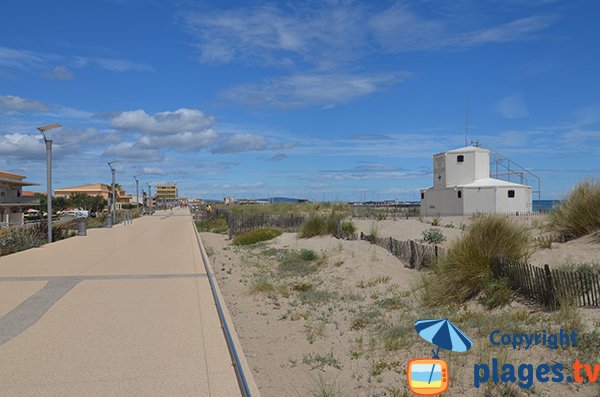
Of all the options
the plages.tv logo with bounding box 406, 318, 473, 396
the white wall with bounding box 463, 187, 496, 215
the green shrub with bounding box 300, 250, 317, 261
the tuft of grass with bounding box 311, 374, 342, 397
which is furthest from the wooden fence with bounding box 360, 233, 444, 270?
the white wall with bounding box 463, 187, 496, 215

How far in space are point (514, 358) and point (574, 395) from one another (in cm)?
91

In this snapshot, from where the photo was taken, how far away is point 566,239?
13617mm

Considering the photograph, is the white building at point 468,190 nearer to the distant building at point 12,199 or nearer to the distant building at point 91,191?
the distant building at point 12,199

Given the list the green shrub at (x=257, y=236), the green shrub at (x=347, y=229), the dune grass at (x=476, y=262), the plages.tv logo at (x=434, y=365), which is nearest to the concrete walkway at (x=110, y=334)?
the plages.tv logo at (x=434, y=365)

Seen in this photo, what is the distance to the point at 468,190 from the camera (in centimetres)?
4525

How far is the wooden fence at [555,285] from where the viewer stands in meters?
7.46

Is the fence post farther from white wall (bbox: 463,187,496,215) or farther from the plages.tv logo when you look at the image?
white wall (bbox: 463,187,496,215)

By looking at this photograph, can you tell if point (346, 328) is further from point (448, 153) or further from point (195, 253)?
point (448, 153)

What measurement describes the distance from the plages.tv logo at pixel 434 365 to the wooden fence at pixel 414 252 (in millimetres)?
7604

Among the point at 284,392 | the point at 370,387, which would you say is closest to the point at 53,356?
the point at 284,392

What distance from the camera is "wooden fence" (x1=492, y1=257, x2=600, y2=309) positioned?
24.5 feet

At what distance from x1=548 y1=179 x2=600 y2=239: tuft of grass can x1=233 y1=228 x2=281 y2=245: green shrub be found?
15.2 m

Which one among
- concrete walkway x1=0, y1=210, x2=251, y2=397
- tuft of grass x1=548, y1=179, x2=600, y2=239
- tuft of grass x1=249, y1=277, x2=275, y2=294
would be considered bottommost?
tuft of grass x1=249, y1=277, x2=275, y2=294

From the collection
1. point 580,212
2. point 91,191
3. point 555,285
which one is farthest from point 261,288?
point 91,191
